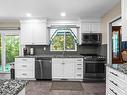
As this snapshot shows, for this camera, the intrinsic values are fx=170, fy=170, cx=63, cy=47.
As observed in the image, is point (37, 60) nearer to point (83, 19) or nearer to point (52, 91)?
point (52, 91)

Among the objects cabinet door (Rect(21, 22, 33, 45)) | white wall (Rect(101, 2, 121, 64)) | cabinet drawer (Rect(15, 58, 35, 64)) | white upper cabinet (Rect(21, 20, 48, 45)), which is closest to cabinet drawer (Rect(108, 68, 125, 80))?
white wall (Rect(101, 2, 121, 64))

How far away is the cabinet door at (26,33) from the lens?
669 cm

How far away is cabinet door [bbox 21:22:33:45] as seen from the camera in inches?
263

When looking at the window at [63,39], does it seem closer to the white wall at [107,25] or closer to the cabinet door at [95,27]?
the cabinet door at [95,27]

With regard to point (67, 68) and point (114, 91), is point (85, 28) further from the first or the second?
point (114, 91)

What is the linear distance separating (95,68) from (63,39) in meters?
1.98

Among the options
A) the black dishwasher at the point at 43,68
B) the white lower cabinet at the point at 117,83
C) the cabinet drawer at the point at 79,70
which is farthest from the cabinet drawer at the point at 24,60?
the white lower cabinet at the point at 117,83

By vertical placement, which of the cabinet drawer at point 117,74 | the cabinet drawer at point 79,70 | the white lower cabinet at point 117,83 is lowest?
the cabinet drawer at point 79,70

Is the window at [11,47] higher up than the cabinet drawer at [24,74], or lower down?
higher up

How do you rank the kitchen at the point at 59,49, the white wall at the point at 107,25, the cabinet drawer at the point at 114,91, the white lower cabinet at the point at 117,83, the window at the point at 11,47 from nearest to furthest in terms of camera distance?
the white lower cabinet at the point at 117,83 < the cabinet drawer at the point at 114,91 < the white wall at the point at 107,25 < the kitchen at the point at 59,49 < the window at the point at 11,47

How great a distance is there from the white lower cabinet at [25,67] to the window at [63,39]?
1.26 metres

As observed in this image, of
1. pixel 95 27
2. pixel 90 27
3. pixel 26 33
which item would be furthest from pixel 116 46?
pixel 26 33

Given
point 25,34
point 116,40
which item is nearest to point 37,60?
point 25,34

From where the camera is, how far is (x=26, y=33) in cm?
670
